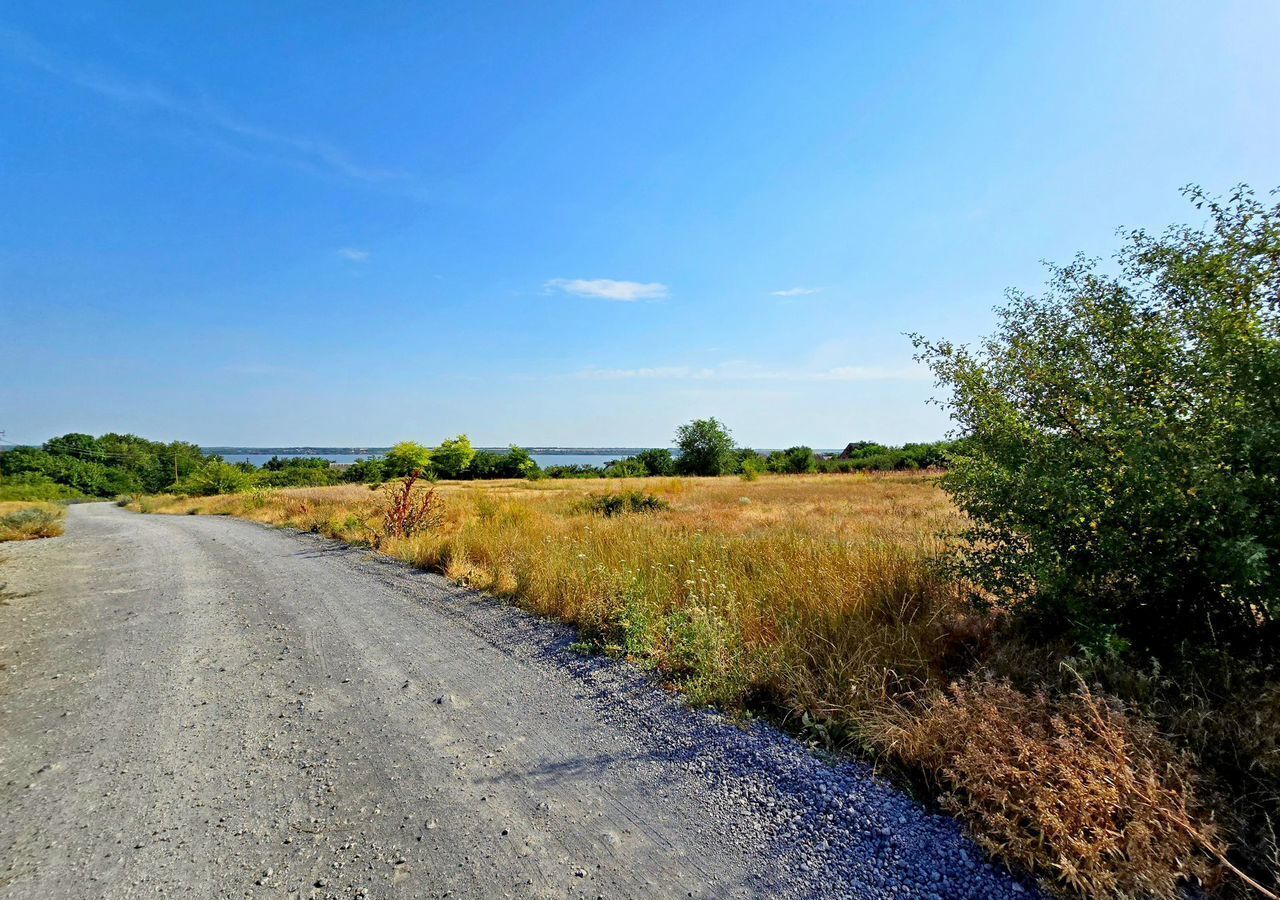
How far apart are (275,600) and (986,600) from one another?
8.53 m

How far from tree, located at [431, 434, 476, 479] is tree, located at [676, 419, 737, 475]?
27.7m

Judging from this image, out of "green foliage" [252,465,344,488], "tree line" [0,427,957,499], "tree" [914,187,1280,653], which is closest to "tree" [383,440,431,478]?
"tree line" [0,427,957,499]

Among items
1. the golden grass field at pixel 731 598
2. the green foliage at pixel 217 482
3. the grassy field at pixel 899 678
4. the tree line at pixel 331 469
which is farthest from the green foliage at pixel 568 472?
the grassy field at pixel 899 678

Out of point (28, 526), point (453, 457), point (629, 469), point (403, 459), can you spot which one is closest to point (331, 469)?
point (453, 457)

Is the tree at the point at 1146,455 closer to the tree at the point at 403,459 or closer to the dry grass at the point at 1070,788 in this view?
the dry grass at the point at 1070,788

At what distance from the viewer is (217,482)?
44.1 meters

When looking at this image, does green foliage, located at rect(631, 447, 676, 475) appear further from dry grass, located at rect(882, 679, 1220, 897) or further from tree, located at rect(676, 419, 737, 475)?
dry grass, located at rect(882, 679, 1220, 897)

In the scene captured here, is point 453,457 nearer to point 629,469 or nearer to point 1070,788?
point 629,469

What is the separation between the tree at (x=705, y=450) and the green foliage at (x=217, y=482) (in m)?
45.8

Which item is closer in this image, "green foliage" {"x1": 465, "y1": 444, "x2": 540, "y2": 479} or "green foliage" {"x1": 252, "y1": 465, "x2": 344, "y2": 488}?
"green foliage" {"x1": 252, "y1": 465, "x2": 344, "y2": 488}

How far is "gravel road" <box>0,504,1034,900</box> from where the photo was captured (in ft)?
7.68

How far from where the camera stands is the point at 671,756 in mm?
3277

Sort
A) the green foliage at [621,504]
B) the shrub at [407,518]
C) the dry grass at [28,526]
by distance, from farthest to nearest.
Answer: the green foliage at [621,504], the dry grass at [28,526], the shrub at [407,518]

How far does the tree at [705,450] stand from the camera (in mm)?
64812
